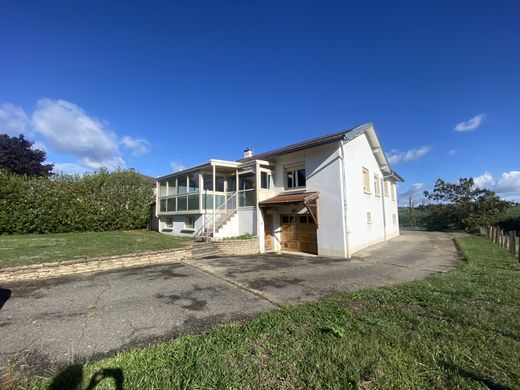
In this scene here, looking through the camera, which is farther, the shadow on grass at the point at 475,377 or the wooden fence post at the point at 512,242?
the wooden fence post at the point at 512,242

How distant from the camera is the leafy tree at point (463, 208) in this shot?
1148 inches

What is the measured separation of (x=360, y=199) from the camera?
1596 centimetres

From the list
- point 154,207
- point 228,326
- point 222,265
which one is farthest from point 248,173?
point 228,326

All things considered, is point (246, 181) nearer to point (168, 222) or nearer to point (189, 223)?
point (189, 223)

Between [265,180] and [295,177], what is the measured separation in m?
1.89

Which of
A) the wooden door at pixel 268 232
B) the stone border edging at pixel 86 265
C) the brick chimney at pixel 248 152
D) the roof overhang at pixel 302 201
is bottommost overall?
the stone border edging at pixel 86 265

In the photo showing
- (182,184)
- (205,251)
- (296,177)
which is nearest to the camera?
(205,251)

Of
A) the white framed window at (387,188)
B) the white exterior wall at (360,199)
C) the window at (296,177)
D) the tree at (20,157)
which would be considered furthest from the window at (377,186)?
the tree at (20,157)

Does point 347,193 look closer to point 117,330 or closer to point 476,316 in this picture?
point 476,316

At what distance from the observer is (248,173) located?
1698 cm

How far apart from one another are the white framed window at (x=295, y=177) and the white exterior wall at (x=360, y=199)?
97.0 inches

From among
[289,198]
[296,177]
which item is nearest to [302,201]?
[289,198]

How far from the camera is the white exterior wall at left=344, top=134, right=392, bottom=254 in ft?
46.9

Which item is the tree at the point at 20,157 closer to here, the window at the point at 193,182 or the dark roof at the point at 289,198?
the window at the point at 193,182
